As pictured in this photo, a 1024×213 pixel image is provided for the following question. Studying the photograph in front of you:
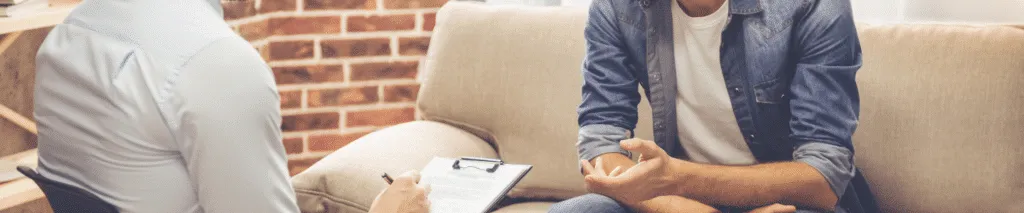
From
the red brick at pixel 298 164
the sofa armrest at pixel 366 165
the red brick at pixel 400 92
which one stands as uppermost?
the sofa armrest at pixel 366 165

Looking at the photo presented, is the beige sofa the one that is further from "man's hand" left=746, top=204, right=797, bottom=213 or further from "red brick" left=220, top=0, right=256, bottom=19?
"red brick" left=220, top=0, right=256, bottom=19

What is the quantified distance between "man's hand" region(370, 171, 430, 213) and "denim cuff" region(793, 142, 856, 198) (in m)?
0.58

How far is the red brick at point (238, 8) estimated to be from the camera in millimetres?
2357

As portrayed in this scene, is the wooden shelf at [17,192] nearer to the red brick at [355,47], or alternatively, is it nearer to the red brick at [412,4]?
the red brick at [355,47]

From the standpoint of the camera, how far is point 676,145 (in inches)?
64.5

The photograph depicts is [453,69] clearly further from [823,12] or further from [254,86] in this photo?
[254,86]

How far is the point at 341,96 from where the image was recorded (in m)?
2.53

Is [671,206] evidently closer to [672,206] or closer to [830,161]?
[672,206]

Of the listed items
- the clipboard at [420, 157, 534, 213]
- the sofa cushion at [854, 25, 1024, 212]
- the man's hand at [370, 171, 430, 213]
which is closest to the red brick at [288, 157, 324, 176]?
the clipboard at [420, 157, 534, 213]

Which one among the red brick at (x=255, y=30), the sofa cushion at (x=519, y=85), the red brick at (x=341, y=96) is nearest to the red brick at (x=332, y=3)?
the red brick at (x=255, y=30)

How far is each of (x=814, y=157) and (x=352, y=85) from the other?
1.40 metres

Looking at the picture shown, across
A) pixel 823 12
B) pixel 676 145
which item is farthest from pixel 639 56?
pixel 823 12

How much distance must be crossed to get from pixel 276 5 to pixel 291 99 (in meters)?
0.25

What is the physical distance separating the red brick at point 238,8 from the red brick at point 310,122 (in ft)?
0.97
